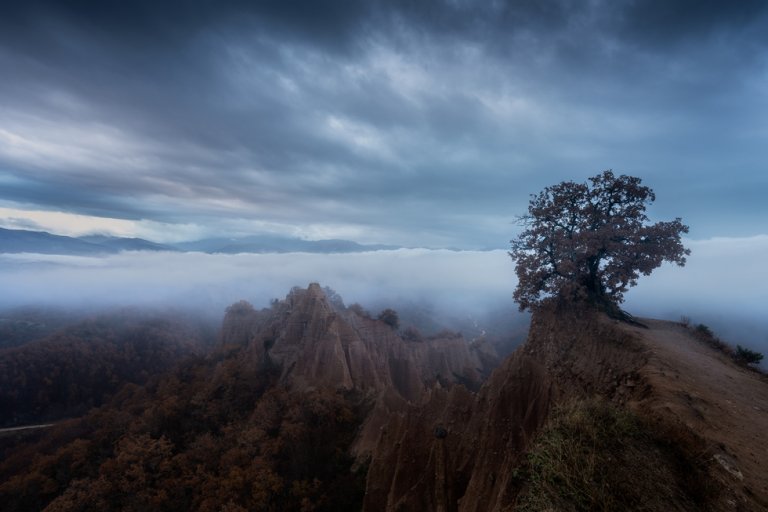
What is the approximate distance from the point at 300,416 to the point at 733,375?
37.7m

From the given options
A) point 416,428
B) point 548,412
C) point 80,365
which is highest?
point 548,412

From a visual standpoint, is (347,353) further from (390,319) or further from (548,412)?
(548,412)

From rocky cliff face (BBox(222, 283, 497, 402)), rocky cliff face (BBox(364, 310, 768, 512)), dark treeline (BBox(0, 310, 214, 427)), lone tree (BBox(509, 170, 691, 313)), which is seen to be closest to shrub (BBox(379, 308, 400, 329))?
rocky cliff face (BBox(222, 283, 497, 402))

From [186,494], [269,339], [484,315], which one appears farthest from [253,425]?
[484,315]

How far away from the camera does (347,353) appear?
51.8 metres

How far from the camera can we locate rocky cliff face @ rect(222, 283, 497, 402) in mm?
48438

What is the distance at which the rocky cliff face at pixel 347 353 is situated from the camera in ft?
159

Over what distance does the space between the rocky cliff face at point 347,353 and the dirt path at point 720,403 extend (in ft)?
99.4

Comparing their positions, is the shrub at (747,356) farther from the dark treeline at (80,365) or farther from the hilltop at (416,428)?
the dark treeline at (80,365)

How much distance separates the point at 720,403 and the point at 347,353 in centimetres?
4634

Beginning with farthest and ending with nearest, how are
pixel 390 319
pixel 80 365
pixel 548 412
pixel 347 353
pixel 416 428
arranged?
pixel 80 365, pixel 390 319, pixel 347 353, pixel 416 428, pixel 548 412

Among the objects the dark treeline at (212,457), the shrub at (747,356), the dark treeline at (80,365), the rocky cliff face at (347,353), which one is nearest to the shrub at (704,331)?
the shrub at (747,356)

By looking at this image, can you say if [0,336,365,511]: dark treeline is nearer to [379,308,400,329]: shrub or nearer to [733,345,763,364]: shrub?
[379,308,400,329]: shrub

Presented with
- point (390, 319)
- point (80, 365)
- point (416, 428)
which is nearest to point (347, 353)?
point (390, 319)
